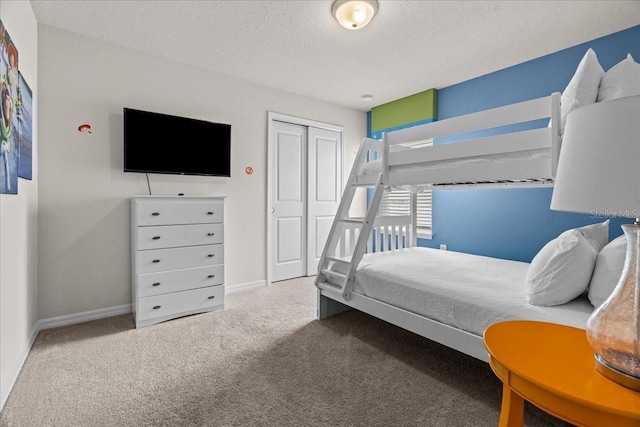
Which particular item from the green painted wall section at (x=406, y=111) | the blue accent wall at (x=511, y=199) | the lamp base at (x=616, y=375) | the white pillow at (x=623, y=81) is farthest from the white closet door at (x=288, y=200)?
the lamp base at (x=616, y=375)

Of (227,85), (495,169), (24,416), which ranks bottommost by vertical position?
(24,416)

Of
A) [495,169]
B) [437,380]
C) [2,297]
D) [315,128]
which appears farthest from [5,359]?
[315,128]

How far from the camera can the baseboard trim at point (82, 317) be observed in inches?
103

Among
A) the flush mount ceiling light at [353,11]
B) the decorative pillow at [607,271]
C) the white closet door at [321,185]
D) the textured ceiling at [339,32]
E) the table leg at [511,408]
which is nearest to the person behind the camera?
the table leg at [511,408]

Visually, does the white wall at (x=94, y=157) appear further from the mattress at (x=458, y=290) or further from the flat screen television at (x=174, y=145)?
the mattress at (x=458, y=290)

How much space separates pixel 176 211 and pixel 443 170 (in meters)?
2.23

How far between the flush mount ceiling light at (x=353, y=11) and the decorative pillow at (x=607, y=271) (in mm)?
2049

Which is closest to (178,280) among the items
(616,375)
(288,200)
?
(288,200)

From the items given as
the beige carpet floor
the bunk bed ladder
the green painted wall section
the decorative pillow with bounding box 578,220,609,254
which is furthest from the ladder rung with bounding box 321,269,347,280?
the green painted wall section

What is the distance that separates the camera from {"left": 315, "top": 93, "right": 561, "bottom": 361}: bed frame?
5.66ft

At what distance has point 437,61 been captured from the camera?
10.4ft

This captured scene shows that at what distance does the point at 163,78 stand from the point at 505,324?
11.4 feet

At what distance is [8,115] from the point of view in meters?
1.67

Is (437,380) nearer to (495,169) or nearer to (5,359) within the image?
(495,169)
